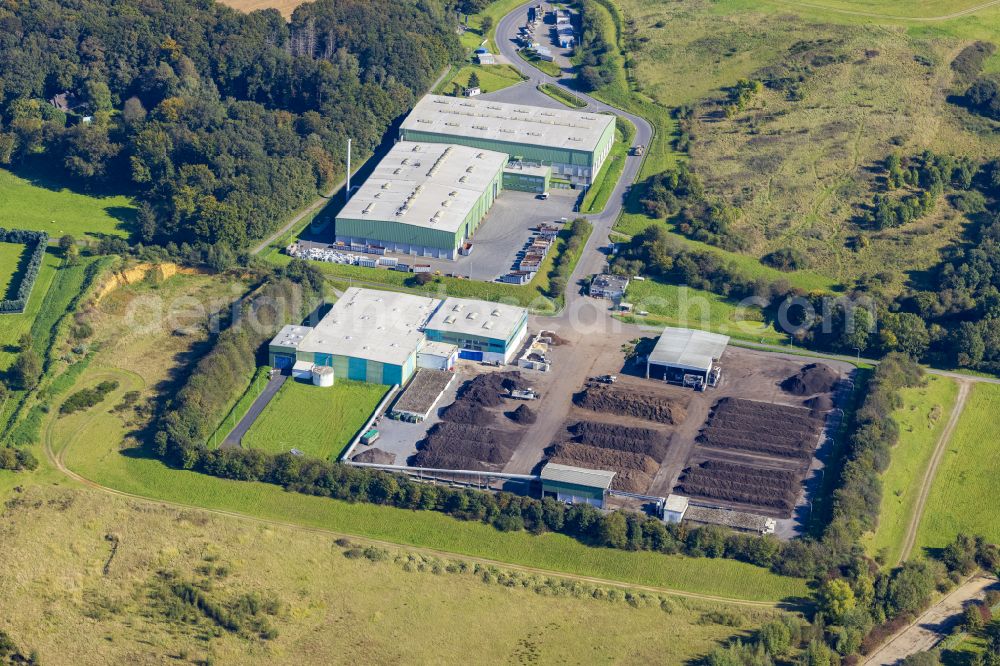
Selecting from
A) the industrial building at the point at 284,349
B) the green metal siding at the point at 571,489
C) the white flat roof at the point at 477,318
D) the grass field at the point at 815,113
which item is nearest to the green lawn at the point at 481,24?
the grass field at the point at 815,113

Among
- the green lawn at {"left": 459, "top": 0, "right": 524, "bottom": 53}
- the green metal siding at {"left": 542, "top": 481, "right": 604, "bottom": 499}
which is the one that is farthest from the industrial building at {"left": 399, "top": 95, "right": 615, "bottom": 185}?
the green metal siding at {"left": 542, "top": 481, "right": 604, "bottom": 499}

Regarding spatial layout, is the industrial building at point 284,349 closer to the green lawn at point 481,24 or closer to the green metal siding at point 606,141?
the green metal siding at point 606,141

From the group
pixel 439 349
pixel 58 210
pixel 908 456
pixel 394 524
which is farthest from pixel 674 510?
pixel 58 210

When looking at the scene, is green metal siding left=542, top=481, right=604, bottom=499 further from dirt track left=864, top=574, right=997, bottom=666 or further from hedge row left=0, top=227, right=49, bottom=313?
hedge row left=0, top=227, right=49, bottom=313

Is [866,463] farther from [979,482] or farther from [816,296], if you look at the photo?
[816,296]

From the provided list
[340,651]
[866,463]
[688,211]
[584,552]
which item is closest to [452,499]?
[584,552]
